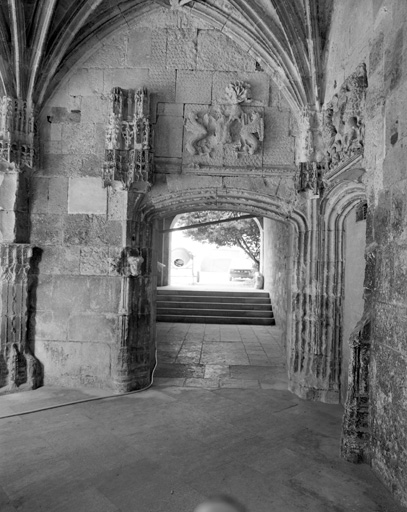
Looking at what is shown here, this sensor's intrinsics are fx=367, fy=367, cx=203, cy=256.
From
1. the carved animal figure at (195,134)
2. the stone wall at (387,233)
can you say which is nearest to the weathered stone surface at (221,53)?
the carved animal figure at (195,134)

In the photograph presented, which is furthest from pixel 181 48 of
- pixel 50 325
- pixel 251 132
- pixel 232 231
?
pixel 232 231

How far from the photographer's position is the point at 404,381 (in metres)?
2.35

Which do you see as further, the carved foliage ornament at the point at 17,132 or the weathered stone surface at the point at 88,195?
the weathered stone surface at the point at 88,195

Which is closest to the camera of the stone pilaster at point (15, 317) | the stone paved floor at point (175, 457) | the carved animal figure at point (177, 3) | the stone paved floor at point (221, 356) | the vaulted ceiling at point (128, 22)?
the stone paved floor at point (175, 457)

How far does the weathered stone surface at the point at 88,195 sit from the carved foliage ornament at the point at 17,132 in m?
0.54

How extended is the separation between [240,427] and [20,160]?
3683mm

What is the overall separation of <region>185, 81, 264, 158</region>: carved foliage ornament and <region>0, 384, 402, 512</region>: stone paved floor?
2.90 m

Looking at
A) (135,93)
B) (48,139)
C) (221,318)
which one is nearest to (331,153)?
(135,93)

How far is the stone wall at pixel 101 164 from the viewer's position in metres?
4.36

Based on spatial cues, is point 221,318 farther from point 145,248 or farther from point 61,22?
point 61,22

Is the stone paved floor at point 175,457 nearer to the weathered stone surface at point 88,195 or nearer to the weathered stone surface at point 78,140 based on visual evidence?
the weathered stone surface at point 88,195

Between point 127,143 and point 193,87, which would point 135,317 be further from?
point 193,87

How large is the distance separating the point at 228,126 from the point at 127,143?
1202 mm

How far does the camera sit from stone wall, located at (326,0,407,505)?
7.88ft
